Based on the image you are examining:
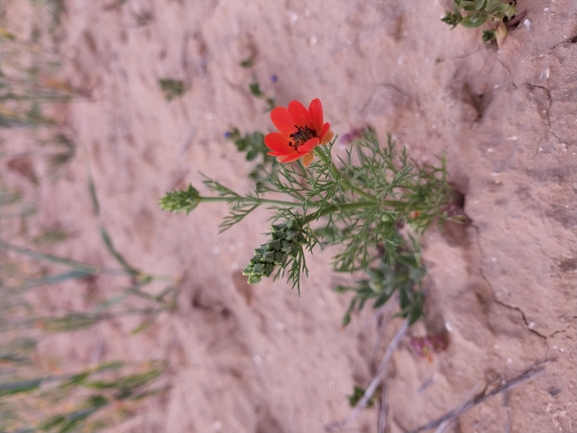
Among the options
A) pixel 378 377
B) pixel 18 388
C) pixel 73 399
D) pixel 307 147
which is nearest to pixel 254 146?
pixel 307 147

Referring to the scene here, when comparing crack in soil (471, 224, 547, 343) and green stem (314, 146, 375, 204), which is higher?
green stem (314, 146, 375, 204)

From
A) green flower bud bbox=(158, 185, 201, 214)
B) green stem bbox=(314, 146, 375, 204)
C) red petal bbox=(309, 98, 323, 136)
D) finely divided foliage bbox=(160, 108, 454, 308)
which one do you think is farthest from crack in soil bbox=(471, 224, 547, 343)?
green flower bud bbox=(158, 185, 201, 214)

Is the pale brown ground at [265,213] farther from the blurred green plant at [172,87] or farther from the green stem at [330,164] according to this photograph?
the green stem at [330,164]

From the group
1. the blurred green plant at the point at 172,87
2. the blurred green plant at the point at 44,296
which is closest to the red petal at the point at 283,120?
the blurred green plant at the point at 172,87

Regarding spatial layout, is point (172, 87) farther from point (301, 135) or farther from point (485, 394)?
point (485, 394)

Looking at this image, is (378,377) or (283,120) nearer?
(283,120)

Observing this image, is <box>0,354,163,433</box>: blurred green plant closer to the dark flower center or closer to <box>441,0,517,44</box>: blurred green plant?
the dark flower center

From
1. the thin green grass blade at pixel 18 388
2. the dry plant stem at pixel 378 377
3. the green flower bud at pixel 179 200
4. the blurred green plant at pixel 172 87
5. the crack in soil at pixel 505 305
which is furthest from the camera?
the blurred green plant at pixel 172 87
